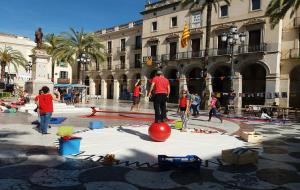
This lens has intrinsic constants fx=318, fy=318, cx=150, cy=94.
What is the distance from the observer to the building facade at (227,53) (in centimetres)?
3109

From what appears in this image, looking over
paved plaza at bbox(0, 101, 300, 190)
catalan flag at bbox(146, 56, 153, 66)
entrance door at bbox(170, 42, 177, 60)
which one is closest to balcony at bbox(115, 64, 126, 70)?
catalan flag at bbox(146, 56, 153, 66)

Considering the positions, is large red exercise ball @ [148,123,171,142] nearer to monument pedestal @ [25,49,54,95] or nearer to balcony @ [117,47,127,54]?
monument pedestal @ [25,49,54,95]

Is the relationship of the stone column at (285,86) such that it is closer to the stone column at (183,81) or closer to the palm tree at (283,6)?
the palm tree at (283,6)

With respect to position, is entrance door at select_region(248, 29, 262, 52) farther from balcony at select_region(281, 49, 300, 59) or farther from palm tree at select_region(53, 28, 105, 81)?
palm tree at select_region(53, 28, 105, 81)

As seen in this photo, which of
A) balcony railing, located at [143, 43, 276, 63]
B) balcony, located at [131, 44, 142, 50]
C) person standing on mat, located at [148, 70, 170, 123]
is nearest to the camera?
person standing on mat, located at [148, 70, 170, 123]

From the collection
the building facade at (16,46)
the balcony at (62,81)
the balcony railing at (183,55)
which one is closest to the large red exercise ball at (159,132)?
the balcony railing at (183,55)

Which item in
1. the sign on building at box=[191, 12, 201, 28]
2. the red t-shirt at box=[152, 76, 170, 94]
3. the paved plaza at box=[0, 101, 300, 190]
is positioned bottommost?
the paved plaza at box=[0, 101, 300, 190]

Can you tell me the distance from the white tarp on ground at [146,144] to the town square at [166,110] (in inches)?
1.2

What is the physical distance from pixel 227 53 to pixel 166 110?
21.0 meters

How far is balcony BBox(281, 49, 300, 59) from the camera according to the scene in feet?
98.6

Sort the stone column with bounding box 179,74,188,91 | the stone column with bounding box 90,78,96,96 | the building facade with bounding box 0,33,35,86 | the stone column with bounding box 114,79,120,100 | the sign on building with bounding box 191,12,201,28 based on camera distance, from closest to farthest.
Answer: the sign on building with bounding box 191,12,201,28
the stone column with bounding box 179,74,188,91
the stone column with bounding box 114,79,120,100
the stone column with bounding box 90,78,96,96
the building facade with bounding box 0,33,35,86

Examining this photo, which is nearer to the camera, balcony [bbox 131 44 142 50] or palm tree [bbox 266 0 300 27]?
palm tree [bbox 266 0 300 27]

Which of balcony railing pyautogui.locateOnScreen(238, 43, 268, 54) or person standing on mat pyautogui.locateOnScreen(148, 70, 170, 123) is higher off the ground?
balcony railing pyautogui.locateOnScreen(238, 43, 268, 54)

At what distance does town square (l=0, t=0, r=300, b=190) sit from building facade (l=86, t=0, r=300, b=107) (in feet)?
0.36
